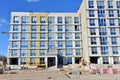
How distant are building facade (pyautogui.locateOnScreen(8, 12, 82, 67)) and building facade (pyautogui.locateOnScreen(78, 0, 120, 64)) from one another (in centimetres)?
672

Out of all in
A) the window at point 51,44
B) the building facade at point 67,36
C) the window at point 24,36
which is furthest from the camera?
the window at point 24,36

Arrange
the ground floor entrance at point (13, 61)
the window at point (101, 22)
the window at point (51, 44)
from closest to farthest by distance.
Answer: the window at point (101, 22), the ground floor entrance at point (13, 61), the window at point (51, 44)

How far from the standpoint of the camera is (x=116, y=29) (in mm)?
67875

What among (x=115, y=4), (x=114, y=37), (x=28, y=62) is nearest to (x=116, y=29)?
(x=114, y=37)

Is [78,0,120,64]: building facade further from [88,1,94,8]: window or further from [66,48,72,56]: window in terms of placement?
[66,48,72,56]: window

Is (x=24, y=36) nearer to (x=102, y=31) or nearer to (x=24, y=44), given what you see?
(x=24, y=44)

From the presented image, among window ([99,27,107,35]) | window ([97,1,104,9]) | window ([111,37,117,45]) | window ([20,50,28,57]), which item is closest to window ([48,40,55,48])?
window ([20,50,28,57])

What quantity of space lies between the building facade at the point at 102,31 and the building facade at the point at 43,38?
672 centimetres

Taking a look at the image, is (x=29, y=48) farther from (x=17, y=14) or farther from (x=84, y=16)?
(x=84, y=16)

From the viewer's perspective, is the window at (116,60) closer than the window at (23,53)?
Yes

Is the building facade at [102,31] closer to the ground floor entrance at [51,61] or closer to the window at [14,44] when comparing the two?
the ground floor entrance at [51,61]

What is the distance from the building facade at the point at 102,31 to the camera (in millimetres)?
66000

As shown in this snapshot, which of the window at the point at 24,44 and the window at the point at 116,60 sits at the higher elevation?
the window at the point at 24,44

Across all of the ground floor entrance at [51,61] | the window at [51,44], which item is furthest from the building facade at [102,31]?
the window at [51,44]
